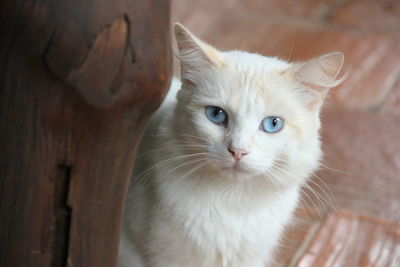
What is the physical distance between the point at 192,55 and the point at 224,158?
25cm

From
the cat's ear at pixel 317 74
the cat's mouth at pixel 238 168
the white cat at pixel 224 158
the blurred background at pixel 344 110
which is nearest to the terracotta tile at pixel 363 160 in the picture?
the blurred background at pixel 344 110

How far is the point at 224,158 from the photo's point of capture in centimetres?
128

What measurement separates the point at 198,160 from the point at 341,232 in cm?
77

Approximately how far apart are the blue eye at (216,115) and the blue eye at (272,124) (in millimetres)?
84

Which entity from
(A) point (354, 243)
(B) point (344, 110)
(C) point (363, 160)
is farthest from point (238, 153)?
(B) point (344, 110)

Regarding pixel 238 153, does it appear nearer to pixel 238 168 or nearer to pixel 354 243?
pixel 238 168

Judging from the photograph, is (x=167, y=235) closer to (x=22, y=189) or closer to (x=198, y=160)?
(x=198, y=160)

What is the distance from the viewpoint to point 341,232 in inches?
75.4

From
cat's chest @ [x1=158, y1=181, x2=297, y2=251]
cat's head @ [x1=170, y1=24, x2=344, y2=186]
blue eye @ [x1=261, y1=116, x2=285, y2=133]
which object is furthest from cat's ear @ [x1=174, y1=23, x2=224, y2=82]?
cat's chest @ [x1=158, y1=181, x2=297, y2=251]

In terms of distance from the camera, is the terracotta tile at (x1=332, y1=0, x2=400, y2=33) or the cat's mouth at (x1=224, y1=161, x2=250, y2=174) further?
the terracotta tile at (x1=332, y1=0, x2=400, y2=33)

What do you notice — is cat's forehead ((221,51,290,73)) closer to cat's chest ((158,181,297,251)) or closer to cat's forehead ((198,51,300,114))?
cat's forehead ((198,51,300,114))

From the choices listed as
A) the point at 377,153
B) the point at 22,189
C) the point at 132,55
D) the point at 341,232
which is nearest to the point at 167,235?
the point at 22,189

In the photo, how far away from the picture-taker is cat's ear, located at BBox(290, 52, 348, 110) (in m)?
1.33

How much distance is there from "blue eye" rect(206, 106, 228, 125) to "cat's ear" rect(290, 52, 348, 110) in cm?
18
